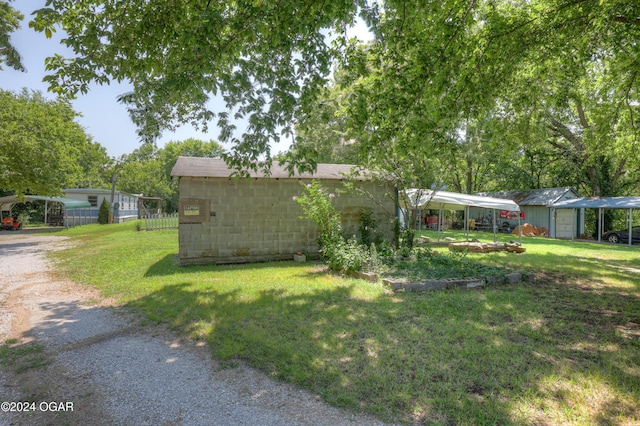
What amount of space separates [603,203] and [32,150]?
3147 cm

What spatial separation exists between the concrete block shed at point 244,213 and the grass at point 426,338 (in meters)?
1.71

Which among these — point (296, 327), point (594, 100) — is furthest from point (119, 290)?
point (594, 100)

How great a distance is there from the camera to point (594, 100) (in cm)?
1138

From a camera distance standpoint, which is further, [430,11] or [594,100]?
[594,100]

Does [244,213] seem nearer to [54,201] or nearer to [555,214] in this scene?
[555,214]

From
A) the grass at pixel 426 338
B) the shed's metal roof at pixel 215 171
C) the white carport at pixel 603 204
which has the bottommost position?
the grass at pixel 426 338

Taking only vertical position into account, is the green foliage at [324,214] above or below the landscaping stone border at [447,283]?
above

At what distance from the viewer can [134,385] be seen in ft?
10.8

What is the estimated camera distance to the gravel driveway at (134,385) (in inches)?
110

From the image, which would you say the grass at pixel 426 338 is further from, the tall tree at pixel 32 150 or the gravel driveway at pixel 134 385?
the tall tree at pixel 32 150

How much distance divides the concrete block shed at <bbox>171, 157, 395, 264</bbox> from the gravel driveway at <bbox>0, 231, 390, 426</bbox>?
484 centimetres

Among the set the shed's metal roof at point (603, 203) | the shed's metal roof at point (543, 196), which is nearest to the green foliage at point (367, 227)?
the shed's metal roof at point (603, 203)

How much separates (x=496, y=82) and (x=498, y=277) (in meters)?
4.38

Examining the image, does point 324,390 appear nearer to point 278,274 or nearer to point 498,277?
point 278,274
